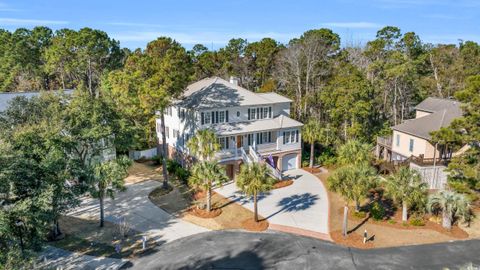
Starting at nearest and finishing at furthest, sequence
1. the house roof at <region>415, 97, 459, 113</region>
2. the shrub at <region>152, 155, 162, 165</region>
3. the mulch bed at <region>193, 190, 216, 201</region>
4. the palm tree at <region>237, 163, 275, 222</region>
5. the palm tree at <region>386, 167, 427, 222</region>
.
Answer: the palm tree at <region>386, 167, 427, 222</region> < the palm tree at <region>237, 163, 275, 222</region> < the mulch bed at <region>193, 190, 216, 201</region> < the house roof at <region>415, 97, 459, 113</region> < the shrub at <region>152, 155, 162, 165</region>

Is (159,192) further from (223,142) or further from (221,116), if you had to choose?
(221,116)

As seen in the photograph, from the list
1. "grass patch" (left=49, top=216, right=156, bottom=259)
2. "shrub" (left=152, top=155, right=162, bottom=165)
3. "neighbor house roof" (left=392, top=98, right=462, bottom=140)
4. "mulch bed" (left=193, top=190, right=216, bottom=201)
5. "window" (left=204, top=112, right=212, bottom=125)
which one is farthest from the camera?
"shrub" (left=152, top=155, right=162, bottom=165)

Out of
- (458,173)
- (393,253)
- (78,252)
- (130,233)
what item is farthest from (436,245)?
(78,252)

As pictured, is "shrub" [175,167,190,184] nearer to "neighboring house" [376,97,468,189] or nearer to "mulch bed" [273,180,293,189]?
"mulch bed" [273,180,293,189]

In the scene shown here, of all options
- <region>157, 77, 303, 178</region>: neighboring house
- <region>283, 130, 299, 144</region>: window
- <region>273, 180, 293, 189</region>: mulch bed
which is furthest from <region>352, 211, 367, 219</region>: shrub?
<region>283, 130, 299, 144</region>: window

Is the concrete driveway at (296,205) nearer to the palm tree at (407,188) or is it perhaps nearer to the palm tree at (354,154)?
the palm tree at (354,154)

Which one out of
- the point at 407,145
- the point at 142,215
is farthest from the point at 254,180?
the point at 407,145

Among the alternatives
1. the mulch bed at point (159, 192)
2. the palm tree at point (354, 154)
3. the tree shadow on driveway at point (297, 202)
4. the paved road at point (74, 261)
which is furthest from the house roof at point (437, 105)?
the paved road at point (74, 261)

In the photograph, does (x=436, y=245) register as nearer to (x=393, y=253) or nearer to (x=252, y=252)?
(x=393, y=253)
